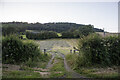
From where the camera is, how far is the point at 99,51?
7.49 meters

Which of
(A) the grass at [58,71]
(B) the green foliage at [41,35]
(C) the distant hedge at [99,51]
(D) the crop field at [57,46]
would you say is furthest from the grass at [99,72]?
(B) the green foliage at [41,35]

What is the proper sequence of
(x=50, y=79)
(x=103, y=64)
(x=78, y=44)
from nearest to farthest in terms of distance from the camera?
(x=50, y=79) < (x=103, y=64) < (x=78, y=44)

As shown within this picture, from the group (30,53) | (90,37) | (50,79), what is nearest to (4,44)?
(30,53)

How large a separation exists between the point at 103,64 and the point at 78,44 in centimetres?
248

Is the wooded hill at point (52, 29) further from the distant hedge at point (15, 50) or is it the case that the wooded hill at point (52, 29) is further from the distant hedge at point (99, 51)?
the distant hedge at point (99, 51)

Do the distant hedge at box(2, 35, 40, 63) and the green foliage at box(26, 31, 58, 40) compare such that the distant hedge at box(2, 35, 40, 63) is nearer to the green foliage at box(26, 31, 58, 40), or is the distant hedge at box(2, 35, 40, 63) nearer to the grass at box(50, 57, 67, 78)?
the grass at box(50, 57, 67, 78)

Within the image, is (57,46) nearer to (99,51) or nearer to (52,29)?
(52,29)

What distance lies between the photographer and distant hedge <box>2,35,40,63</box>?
748 centimetres

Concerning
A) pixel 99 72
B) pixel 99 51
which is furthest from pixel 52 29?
pixel 99 72

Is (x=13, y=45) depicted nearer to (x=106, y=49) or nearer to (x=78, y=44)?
(x=78, y=44)

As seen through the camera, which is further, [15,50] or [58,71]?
[15,50]

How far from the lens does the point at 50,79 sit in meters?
3.90

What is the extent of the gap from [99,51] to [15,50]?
681 cm

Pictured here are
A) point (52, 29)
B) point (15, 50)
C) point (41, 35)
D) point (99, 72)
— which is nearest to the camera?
point (99, 72)
